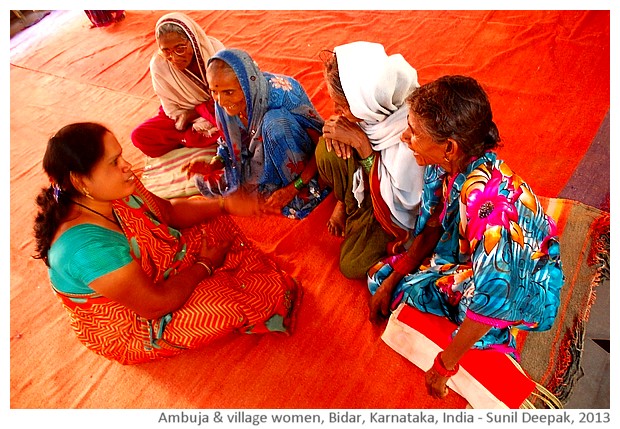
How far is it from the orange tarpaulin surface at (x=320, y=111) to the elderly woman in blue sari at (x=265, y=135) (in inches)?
6.5

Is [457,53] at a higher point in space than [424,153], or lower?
lower

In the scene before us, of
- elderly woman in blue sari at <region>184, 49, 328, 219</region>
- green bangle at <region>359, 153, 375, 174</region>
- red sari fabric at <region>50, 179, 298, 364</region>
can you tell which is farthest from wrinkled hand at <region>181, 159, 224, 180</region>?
A: green bangle at <region>359, 153, 375, 174</region>

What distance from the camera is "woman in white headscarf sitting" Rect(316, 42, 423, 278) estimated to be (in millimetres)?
1592

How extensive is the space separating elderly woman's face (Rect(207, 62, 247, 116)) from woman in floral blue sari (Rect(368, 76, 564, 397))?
841mm

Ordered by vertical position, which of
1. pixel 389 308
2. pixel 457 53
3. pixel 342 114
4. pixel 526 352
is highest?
pixel 342 114

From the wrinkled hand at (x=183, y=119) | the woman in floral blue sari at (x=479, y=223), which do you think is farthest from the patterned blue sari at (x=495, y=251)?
the wrinkled hand at (x=183, y=119)

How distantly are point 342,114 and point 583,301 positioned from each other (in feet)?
3.96

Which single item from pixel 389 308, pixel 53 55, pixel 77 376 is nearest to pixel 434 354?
pixel 389 308

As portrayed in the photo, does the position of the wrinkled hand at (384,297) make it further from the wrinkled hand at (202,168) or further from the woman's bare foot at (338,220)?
the wrinkled hand at (202,168)

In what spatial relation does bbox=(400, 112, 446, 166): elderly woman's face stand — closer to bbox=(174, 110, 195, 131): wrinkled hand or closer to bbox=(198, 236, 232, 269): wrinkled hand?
bbox=(198, 236, 232, 269): wrinkled hand

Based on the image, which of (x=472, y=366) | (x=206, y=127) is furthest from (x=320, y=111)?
(x=472, y=366)

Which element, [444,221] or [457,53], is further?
[457,53]

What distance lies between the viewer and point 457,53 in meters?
2.97

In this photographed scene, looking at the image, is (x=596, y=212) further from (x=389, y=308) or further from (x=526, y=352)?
(x=389, y=308)
